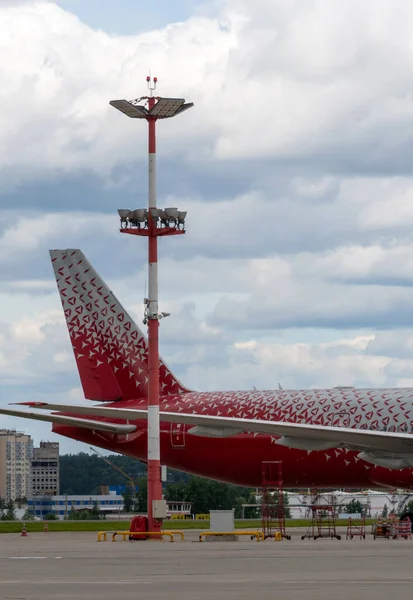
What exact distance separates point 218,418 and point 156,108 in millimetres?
12228

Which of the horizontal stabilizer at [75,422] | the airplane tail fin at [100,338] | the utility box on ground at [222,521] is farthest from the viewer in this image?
the airplane tail fin at [100,338]

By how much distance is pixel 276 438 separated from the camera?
5334 centimetres

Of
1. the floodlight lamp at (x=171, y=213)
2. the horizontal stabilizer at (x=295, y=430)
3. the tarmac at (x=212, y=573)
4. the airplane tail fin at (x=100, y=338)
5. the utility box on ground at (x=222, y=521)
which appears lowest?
the tarmac at (x=212, y=573)

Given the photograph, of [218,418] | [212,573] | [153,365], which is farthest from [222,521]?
[212,573]

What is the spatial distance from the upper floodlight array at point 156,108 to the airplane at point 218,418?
1037 cm

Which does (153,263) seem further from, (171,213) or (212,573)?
(212,573)

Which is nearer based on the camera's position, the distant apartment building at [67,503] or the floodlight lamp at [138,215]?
the floodlight lamp at [138,215]

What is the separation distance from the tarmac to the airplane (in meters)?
10.9

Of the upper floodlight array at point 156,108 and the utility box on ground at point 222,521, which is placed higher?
the upper floodlight array at point 156,108

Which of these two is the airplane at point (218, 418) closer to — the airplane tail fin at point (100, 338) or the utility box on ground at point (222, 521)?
the airplane tail fin at point (100, 338)

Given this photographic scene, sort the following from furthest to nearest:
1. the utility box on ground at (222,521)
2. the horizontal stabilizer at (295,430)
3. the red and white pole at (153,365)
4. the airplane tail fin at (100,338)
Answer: the airplane tail fin at (100,338) < the red and white pole at (153,365) < the utility box on ground at (222,521) < the horizontal stabilizer at (295,430)

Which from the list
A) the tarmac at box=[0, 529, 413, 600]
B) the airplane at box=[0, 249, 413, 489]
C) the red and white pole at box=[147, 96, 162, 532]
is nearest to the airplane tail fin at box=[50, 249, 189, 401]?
the airplane at box=[0, 249, 413, 489]

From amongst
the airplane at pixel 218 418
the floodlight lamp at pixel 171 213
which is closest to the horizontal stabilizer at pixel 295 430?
the airplane at pixel 218 418

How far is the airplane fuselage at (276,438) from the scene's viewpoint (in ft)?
168
